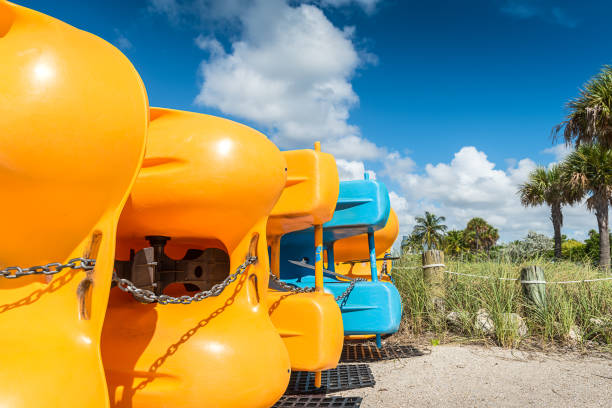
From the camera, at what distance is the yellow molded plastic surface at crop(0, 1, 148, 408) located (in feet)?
3.84

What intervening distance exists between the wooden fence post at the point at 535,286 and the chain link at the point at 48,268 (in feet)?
16.7

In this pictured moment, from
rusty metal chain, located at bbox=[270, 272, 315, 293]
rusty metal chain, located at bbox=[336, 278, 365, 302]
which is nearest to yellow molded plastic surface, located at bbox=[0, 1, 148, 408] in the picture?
rusty metal chain, located at bbox=[270, 272, 315, 293]

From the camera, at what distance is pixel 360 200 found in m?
4.18

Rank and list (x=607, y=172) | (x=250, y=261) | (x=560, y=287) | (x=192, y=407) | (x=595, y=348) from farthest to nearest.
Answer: (x=607, y=172), (x=560, y=287), (x=595, y=348), (x=250, y=261), (x=192, y=407)

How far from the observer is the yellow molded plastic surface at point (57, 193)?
3.84 feet

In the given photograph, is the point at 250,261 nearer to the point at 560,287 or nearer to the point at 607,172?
the point at 560,287

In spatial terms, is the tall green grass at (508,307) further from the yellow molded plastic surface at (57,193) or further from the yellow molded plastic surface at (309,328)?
the yellow molded plastic surface at (57,193)

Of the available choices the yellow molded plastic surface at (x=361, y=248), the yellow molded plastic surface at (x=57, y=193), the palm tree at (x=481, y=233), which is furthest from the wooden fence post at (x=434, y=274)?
the palm tree at (x=481, y=233)

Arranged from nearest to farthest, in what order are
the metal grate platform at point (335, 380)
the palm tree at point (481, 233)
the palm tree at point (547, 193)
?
the metal grate platform at point (335, 380)
the palm tree at point (547, 193)
the palm tree at point (481, 233)

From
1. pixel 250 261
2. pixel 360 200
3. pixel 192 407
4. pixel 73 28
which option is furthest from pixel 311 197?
pixel 73 28

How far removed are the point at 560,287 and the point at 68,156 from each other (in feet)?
18.3

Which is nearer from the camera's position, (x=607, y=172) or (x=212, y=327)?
(x=212, y=327)

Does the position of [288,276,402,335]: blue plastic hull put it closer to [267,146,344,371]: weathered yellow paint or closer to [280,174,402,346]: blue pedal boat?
[280,174,402,346]: blue pedal boat

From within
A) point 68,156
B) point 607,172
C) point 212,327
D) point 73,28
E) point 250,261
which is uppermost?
point 607,172
